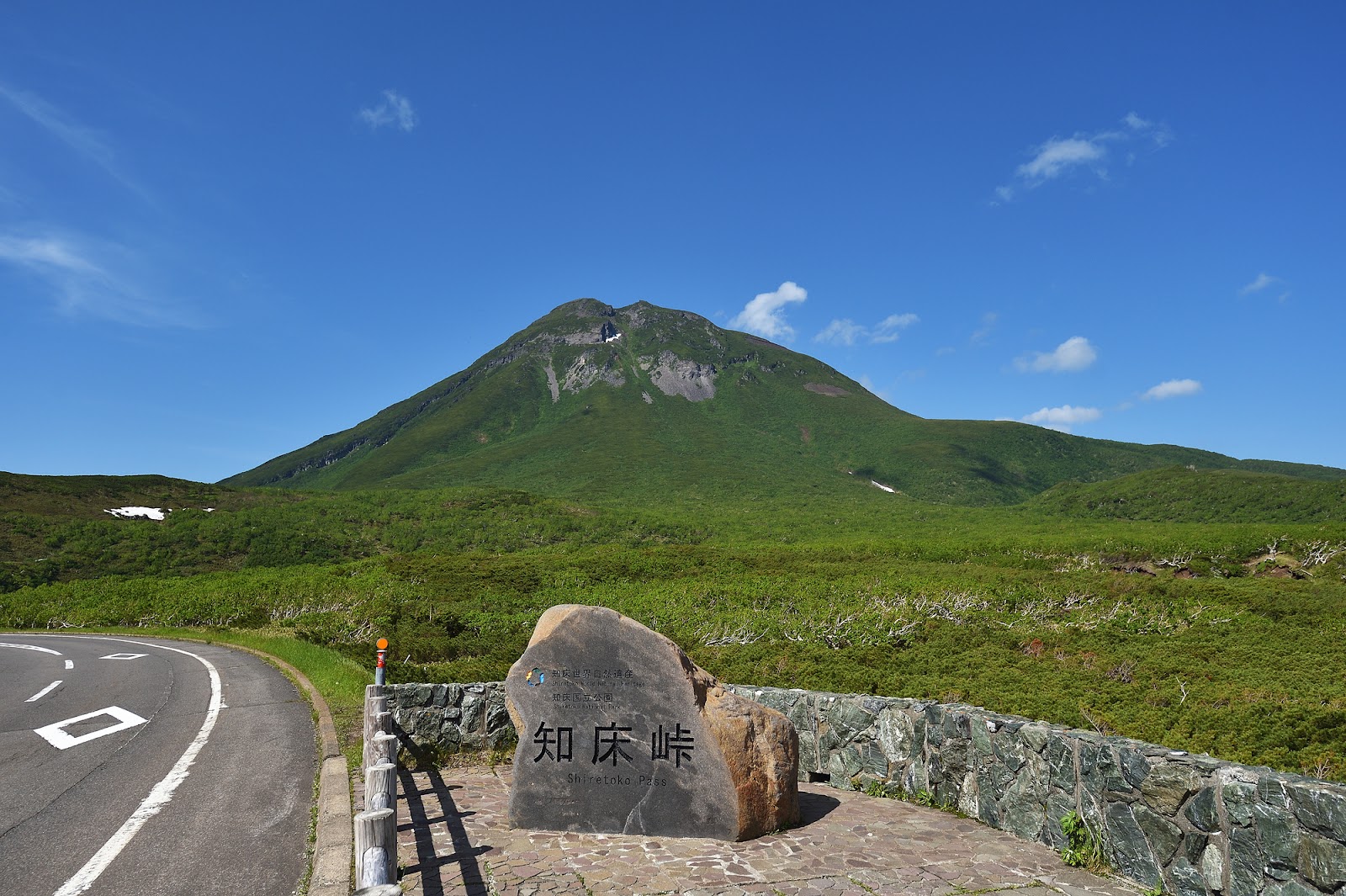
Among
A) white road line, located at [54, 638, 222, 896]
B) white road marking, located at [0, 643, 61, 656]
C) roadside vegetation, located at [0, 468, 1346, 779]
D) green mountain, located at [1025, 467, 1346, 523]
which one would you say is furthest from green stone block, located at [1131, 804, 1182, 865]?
green mountain, located at [1025, 467, 1346, 523]

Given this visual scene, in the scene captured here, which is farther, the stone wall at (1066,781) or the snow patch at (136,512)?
the snow patch at (136,512)

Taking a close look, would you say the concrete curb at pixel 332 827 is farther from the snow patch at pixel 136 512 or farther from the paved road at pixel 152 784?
the snow patch at pixel 136 512

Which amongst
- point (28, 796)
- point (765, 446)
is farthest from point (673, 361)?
point (28, 796)

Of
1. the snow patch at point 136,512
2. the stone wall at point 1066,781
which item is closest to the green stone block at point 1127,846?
the stone wall at point 1066,781

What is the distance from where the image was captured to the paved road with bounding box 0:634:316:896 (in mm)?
6613

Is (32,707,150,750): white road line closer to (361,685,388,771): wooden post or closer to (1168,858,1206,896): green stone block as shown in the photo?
(361,685,388,771): wooden post

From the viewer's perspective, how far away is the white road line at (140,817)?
631 cm

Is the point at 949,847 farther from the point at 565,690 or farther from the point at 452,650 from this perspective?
the point at 452,650

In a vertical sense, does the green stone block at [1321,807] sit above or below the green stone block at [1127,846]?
above

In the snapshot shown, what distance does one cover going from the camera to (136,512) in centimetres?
6338

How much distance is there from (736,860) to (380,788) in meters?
3.47

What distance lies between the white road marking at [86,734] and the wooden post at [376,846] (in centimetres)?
869

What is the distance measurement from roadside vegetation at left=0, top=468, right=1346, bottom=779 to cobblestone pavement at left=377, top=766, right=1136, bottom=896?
Answer: 14.0ft

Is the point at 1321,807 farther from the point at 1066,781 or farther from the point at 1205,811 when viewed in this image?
the point at 1066,781
